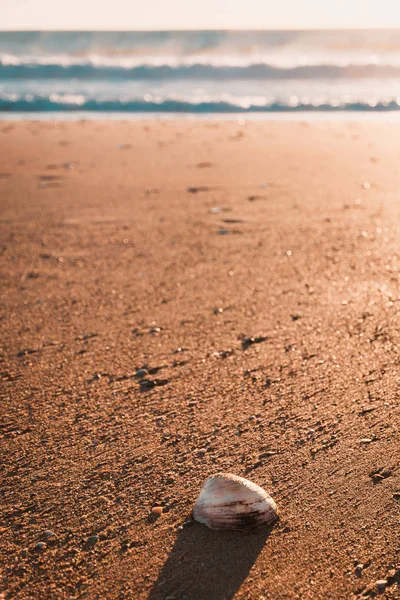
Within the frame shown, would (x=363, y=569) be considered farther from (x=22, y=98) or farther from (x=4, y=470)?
(x=22, y=98)

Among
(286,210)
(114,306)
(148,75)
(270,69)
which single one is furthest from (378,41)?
(114,306)

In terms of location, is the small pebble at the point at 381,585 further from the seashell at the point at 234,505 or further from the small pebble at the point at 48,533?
the small pebble at the point at 48,533

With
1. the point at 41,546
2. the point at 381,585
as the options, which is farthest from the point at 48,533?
→ the point at 381,585

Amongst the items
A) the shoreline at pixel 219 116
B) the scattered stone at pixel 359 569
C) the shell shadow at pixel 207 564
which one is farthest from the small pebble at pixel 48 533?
the shoreline at pixel 219 116

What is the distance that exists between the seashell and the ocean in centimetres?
859

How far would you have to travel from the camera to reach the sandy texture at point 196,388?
1.33 metres

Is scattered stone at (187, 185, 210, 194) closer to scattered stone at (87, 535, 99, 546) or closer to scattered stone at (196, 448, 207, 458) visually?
scattered stone at (196, 448, 207, 458)

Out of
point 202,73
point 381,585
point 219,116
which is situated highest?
point 202,73

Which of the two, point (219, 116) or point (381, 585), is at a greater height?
point (219, 116)

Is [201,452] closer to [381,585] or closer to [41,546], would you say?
[41,546]

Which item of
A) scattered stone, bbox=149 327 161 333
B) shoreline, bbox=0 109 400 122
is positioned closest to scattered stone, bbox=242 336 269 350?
scattered stone, bbox=149 327 161 333

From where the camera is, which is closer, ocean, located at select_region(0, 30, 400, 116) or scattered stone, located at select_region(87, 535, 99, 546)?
scattered stone, located at select_region(87, 535, 99, 546)

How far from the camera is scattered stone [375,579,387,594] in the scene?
1.23 meters

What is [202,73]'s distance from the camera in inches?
595
